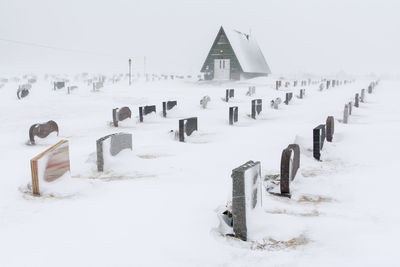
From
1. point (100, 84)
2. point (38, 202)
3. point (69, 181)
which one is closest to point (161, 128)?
point (69, 181)

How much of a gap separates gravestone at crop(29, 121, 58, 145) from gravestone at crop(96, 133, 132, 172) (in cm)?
324

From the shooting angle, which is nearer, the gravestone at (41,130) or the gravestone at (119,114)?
the gravestone at (41,130)

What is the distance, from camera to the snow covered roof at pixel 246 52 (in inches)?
1393

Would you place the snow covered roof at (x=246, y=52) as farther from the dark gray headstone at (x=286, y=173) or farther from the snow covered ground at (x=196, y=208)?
the dark gray headstone at (x=286, y=173)

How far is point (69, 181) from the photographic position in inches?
204

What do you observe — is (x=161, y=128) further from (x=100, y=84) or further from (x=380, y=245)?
(x=100, y=84)

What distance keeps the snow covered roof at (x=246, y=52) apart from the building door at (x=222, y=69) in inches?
56.4

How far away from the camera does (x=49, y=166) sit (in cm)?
504

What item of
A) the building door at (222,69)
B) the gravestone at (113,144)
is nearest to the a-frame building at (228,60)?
the building door at (222,69)

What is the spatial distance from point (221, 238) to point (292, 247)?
2.37 feet

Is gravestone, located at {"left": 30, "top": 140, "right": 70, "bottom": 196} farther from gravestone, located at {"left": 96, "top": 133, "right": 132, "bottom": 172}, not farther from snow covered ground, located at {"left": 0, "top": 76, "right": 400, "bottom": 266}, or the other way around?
gravestone, located at {"left": 96, "top": 133, "right": 132, "bottom": 172}

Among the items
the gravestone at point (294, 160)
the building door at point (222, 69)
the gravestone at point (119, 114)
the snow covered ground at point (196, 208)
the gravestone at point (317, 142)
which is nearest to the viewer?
the snow covered ground at point (196, 208)

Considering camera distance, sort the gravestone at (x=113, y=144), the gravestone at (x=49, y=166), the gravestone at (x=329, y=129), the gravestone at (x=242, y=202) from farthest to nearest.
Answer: the gravestone at (x=329, y=129) → the gravestone at (x=113, y=144) → the gravestone at (x=49, y=166) → the gravestone at (x=242, y=202)

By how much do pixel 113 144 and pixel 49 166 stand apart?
166 centimetres
